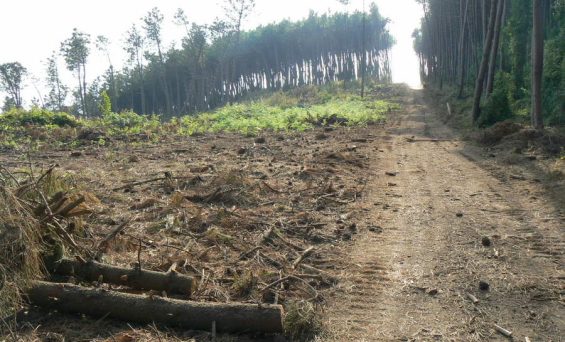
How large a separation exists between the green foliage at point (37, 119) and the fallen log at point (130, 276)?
1854 centimetres

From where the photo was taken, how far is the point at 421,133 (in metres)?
17.0

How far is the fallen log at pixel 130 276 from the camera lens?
4.15 metres

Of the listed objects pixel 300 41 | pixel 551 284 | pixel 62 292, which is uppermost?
pixel 300 41

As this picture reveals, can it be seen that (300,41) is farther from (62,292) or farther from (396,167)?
(62,292)

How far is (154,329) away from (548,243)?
458cm

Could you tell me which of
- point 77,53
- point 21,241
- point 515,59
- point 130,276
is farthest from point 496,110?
point 77,53

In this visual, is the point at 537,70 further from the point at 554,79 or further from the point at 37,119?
the point at 37,119

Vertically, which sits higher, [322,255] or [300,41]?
[300,41]

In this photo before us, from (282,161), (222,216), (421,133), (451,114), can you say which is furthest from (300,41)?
(222,216)

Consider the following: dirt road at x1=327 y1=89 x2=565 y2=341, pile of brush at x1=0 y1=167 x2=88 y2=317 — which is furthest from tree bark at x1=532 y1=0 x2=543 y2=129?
pile of brush at x1=0 y1=167 x2=88 y2=317

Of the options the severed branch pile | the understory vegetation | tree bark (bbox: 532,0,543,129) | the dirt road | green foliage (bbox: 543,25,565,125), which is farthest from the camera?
the understory vegetation

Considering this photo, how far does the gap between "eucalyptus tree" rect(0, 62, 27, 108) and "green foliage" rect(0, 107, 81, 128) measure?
53955 millimetres

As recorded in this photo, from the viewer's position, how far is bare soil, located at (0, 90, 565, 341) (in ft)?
12.7

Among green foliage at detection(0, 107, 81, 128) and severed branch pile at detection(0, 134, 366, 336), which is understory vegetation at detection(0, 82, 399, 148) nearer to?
green foliage at detection(0, 107, 81, 128)
